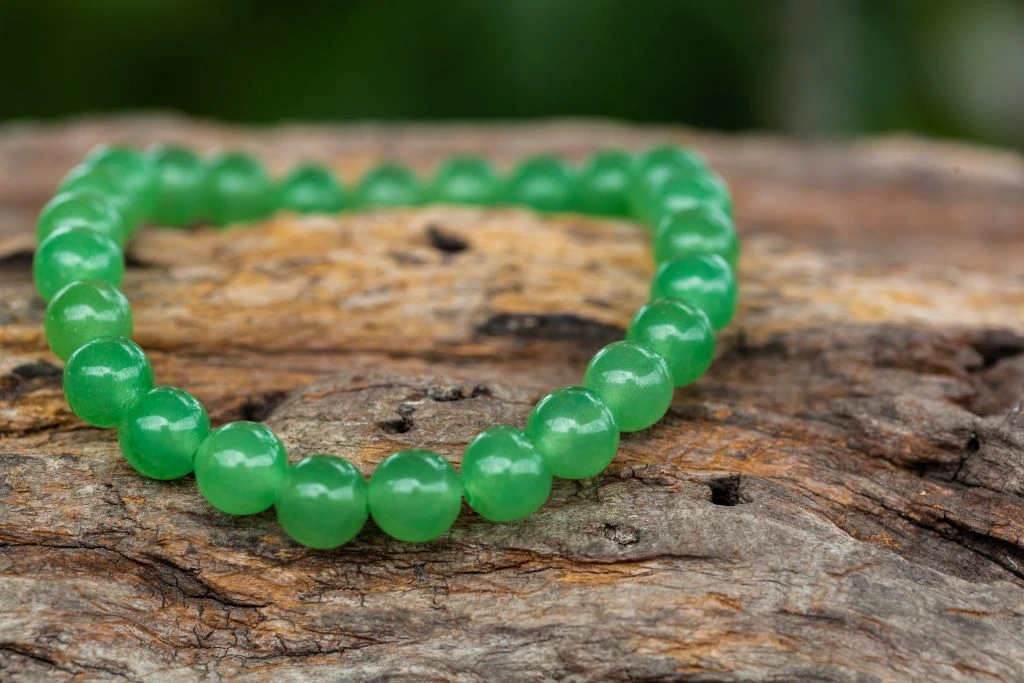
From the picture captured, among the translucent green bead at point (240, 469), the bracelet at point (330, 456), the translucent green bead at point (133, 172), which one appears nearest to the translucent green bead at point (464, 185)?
the bracelet at point (330, 456)

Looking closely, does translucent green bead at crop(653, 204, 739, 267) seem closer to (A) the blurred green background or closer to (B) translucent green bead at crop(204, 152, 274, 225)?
(B) translucent green bead at crop(204, 152, 274, 225)

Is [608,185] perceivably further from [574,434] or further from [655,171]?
[574,434]

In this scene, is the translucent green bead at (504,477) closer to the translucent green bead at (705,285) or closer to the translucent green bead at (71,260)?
the translucent green bead at (705,285)

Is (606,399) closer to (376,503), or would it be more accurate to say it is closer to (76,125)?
(376,503)

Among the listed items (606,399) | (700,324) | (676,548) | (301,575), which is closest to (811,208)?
(700,324)

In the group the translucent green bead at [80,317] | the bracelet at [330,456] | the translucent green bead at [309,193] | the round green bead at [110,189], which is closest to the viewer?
the bracelet at [330,456]

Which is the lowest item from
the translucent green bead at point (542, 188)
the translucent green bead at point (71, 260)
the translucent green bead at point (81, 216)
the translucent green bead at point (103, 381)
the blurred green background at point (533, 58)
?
the translucent green bead at point (103, 381)

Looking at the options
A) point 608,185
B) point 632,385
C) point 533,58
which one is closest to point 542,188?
point 608,185

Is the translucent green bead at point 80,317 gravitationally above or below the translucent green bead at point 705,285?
below
